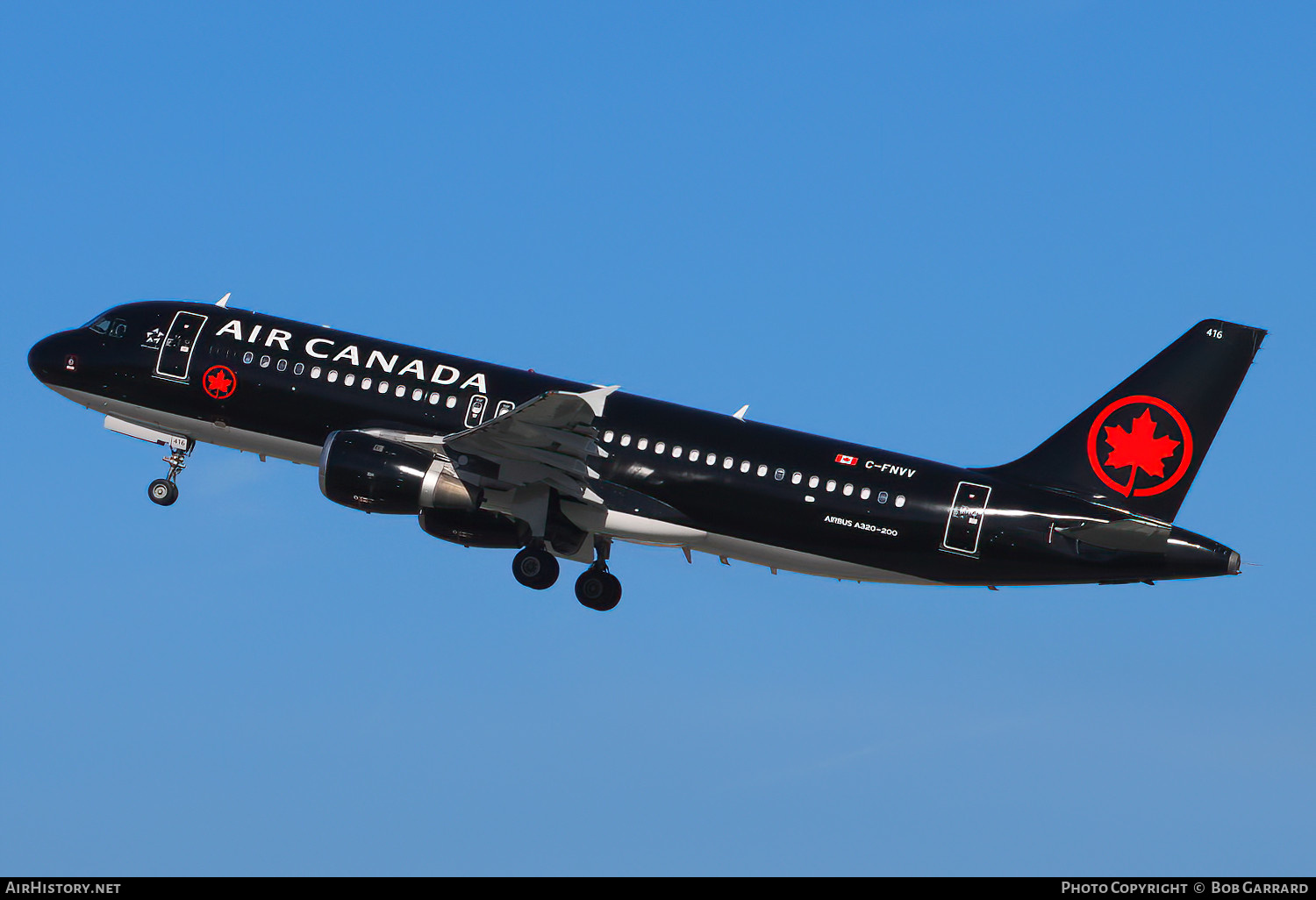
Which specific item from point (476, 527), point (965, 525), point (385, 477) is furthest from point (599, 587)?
point (965, 525)

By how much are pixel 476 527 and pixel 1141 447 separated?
60.3 ft

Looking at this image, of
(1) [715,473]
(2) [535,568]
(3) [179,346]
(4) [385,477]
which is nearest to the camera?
(4) [385,477]

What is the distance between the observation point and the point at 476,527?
44.5 m

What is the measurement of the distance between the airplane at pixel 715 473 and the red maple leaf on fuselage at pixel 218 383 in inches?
2.1

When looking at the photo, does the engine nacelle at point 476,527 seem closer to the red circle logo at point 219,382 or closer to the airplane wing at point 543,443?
the airplane wing at point 543,443

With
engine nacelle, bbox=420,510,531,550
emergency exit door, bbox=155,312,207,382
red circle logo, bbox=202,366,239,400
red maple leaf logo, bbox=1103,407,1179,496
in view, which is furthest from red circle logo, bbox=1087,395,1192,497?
emergency exit door, bbox=155,312,207,382

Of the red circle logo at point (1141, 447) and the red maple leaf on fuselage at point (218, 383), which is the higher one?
the red maple leaf on fuselage at point (218, 383)

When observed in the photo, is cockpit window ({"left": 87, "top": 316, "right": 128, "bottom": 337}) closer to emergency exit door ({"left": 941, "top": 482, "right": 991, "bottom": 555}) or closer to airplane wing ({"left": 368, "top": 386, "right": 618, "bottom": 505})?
airplane wing ({"left": 368, "top": 386, "right": 618, "bottom": 505})

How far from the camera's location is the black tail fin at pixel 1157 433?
4316 cm

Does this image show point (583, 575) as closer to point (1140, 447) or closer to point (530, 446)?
point (530, 446)

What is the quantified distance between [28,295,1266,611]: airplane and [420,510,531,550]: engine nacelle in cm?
5

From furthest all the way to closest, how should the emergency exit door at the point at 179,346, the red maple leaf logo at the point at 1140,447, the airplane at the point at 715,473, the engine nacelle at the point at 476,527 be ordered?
the emergency exit door at the point at 179,346
the engine nacelle at the point at 476,527
the red maple leaf logo at the point at 1140,447
the airplane at the point at 715,473

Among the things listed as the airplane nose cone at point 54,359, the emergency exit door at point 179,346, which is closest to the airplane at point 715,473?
the emergency exit door at point 179,346

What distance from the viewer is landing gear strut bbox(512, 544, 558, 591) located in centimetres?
4510
